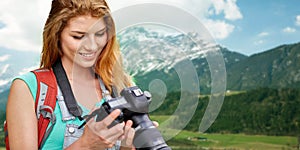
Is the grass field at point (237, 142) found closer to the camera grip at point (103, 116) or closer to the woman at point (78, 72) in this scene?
the woman at point (78, 72)

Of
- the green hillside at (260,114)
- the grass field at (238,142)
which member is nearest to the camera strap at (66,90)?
the grass field at (238,142)

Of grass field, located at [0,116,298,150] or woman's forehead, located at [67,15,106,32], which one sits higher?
woman's forehead, located at [67,15,106,32]

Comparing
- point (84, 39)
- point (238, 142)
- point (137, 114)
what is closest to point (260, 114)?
point (238, 142)

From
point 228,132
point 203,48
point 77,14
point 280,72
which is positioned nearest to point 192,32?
point 203,48

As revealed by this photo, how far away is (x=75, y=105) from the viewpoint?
222 cm

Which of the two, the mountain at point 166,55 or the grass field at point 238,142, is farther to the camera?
the grass field at point 238,142

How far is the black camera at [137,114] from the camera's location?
182 cm

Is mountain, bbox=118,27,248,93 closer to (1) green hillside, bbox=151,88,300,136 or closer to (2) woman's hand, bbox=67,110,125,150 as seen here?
(2) woman's hand, bbox=67,110,125,150

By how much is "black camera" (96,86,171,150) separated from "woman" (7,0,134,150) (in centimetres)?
4

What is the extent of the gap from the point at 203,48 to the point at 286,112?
7329cm

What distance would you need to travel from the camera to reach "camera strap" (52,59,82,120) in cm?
220

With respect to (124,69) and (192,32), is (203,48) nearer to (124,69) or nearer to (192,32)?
(192,32)

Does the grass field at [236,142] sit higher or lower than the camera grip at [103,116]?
lower

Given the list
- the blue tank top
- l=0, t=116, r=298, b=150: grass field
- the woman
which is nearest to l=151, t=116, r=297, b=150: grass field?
l=0, t=116, r=298, b=150: grass field
